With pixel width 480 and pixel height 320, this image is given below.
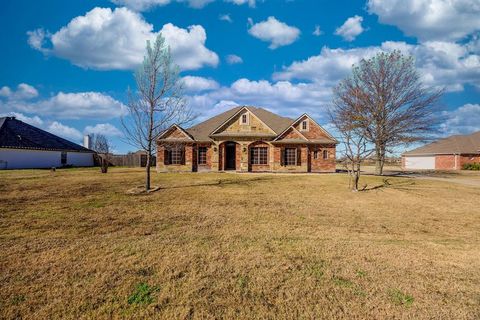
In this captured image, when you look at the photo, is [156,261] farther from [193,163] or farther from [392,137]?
[392,137]

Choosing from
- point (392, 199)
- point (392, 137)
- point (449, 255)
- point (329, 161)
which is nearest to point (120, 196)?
point (449, 255)

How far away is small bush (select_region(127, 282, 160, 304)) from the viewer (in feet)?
12.1

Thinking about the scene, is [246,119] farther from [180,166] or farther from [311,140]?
[180,166]

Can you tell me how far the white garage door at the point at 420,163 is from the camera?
4491cm

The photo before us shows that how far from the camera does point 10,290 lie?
395 centimetres

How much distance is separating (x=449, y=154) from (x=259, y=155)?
105ft

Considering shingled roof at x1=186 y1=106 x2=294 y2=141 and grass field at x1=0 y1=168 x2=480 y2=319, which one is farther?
shingled roof at x1=186 y1=106 x2=294 y2=141

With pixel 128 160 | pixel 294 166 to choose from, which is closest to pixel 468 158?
pixel 294 166

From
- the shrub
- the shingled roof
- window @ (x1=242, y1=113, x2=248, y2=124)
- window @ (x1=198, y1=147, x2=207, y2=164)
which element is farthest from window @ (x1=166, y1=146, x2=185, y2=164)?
the shrub

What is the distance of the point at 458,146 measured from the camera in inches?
1601

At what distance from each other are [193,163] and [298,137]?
11047mm

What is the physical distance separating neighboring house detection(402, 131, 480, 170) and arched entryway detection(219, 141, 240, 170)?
28.1m

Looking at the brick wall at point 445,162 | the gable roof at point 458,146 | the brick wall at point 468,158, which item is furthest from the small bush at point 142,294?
the brick wall at point 445,162

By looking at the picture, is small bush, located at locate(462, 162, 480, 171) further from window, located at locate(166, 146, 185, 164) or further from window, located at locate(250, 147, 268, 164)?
window, located at locate(166, 146, 185, 164)
